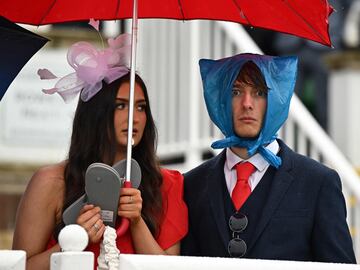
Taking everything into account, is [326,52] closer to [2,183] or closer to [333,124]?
[333,124]

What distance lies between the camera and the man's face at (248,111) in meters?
6.53

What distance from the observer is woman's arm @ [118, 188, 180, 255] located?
623cm

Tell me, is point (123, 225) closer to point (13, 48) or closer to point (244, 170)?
point (244, 170)

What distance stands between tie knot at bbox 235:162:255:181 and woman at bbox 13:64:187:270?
281mm

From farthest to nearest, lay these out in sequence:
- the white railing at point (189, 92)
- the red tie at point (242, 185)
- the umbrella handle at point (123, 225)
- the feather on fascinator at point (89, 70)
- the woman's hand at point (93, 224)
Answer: the white railing at point (189, 92), the feather on fascinator at point (89, 70), the red tie at point (242, 185), the umbrella handle at point (123, 225), the woman's hand at point (93, 224)

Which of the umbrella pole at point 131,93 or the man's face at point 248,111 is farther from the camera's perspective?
the man's face at point 248,111

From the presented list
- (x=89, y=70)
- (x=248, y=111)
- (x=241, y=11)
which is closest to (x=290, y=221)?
(x=248, y=111)

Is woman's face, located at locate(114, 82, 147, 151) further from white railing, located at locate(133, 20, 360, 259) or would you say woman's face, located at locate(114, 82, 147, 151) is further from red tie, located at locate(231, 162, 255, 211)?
white railing, located at locate(133, 20, 360, 259)

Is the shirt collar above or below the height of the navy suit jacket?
above

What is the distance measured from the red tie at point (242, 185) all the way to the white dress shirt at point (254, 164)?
0.02 metres

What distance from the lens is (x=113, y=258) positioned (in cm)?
590

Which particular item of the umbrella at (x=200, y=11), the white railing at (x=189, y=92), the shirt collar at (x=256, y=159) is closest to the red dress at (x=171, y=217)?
the shirt collar at (x=256, y=159)

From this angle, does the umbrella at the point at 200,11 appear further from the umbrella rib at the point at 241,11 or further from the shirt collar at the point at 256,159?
the shirt collar at the point at 256,159

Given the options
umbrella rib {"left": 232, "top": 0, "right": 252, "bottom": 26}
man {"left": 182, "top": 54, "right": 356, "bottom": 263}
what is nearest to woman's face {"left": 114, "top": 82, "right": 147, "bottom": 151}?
man {"left": 182, "top": 54, "right": 356, "bottom": 263}
